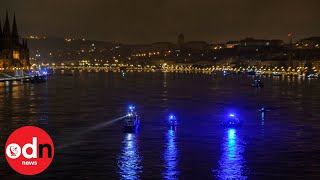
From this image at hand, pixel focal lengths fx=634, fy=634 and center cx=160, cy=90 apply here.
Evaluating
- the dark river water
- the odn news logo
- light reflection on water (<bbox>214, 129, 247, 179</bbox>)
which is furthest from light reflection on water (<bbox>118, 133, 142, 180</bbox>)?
the odn news logo

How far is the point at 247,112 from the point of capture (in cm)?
4581

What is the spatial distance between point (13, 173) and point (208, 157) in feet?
25.7

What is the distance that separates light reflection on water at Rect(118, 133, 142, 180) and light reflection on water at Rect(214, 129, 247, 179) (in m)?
2.87

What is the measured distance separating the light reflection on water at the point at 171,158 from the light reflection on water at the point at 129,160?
998 mm

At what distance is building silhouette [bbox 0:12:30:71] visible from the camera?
126688mm

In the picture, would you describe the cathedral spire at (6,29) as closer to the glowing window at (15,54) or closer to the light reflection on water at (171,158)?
the glowing window at (15,54)

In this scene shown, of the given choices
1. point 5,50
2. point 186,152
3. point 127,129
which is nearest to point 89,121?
point 127,129

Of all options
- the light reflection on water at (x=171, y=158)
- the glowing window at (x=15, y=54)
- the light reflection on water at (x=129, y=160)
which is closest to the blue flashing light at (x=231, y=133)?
the light reflection on water at (x=171, y=158)

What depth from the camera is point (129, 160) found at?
24312 mm

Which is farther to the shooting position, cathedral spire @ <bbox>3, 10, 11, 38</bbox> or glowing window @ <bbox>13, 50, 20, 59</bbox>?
glowing window @ <bbox>13, 50, 20, 59</bbox>

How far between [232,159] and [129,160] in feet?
13.3

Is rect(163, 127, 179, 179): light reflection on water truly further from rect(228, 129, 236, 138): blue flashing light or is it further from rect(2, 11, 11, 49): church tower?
rect(2, 11, 11, 49): church tower

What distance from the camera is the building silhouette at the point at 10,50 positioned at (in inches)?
4988

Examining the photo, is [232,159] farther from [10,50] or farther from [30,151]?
[10,50]
